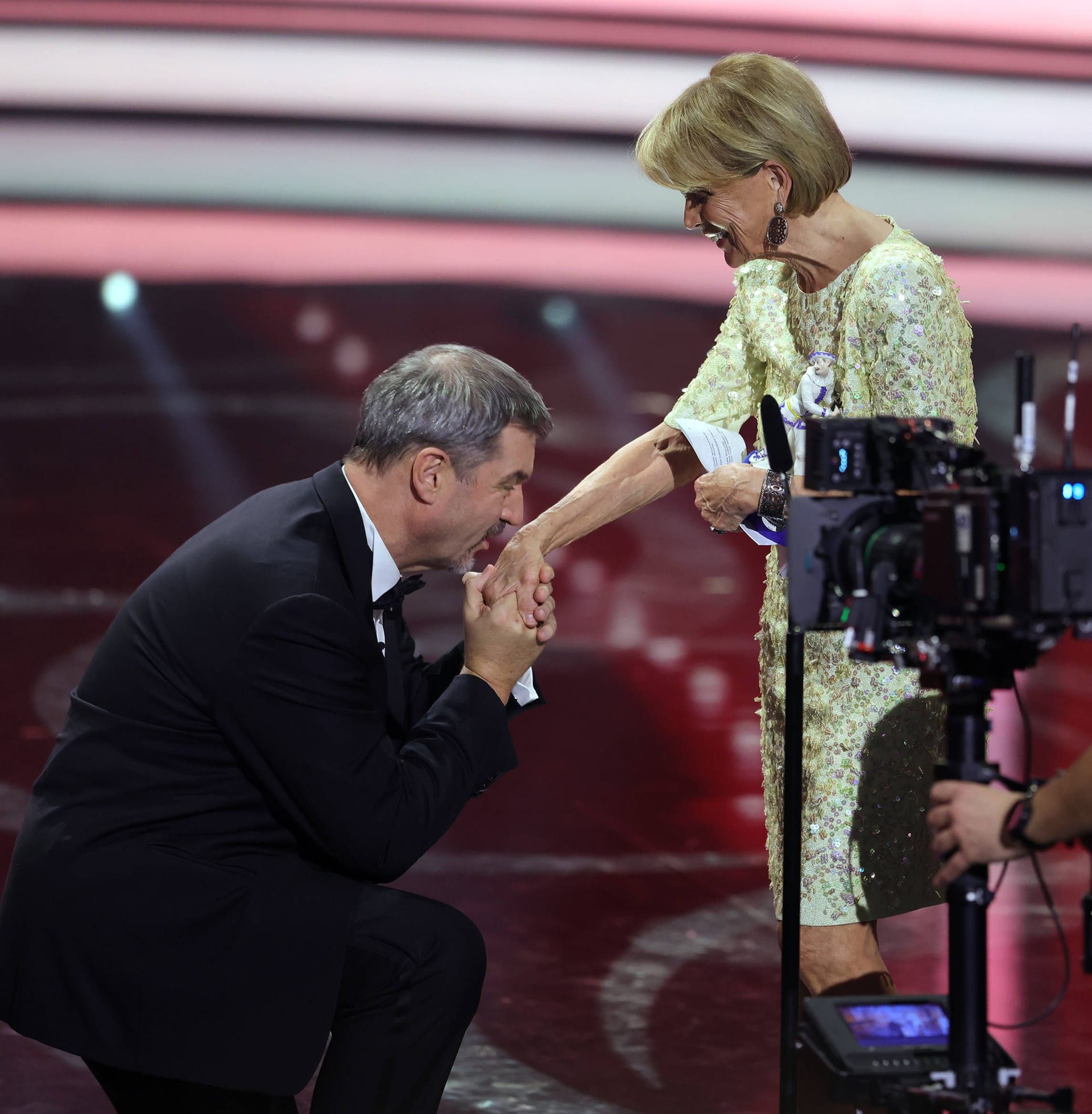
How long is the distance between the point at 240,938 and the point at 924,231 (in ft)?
20.8

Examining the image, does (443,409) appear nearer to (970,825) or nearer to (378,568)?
(378,568)

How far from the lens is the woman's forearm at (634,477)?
2.44m

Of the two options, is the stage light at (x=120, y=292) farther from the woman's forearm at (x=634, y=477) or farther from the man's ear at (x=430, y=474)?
the man's ear at (x=430, y=474)

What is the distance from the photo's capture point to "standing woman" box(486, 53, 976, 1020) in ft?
6.69

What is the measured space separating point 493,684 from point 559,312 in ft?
19.1

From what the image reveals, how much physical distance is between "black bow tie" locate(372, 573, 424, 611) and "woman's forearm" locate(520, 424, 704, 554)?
0.38 metres

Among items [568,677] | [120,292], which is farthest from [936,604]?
[120,292]

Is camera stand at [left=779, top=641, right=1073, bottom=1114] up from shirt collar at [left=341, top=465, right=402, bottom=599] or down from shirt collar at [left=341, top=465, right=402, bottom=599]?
down

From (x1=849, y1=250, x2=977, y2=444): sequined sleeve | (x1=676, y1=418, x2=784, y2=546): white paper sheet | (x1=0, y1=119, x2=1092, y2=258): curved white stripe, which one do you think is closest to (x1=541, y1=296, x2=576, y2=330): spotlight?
(x1=0, y1=119, x2=1092, y2=258): curved white stripe

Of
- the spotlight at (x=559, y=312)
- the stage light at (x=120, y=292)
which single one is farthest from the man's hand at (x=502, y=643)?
the stage light at (x=120, y=292)

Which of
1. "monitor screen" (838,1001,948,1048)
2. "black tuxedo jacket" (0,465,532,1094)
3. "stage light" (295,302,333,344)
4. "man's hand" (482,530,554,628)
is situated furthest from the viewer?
"stage light" (295,302,333,344)

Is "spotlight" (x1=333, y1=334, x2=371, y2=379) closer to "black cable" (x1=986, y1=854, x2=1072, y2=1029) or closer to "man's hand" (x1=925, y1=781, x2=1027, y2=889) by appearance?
"black cable" (x1=986, y1=854, x2=1072, y2=1029)

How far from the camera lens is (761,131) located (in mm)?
2086

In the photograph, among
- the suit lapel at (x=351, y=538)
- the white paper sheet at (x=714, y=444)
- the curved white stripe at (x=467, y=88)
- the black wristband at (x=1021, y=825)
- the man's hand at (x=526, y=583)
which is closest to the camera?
the black wristband at (x=1021, y=825)
